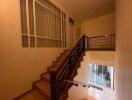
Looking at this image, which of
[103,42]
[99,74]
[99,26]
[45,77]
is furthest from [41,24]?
[99,74]

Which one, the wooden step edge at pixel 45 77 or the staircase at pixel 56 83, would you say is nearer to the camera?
the staircase at pixel 56 83

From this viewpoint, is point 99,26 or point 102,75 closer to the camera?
point 102,75

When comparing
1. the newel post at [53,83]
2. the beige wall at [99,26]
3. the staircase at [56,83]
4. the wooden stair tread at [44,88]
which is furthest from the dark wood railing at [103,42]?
the newel post at [53,83]

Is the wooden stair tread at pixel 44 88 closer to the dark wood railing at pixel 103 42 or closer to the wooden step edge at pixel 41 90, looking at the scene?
the wooden step edge at pixel 41 90

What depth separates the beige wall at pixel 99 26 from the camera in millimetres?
6665

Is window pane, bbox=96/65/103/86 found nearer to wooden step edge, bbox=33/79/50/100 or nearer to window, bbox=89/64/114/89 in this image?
window, bbox=89/64/114/89

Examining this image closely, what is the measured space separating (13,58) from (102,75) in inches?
210

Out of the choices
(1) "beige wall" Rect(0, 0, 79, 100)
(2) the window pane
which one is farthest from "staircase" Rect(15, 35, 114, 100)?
(2) the window pane

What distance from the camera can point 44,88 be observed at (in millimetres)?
3234

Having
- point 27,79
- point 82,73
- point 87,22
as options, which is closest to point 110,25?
point 87,22

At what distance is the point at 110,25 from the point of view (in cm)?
668

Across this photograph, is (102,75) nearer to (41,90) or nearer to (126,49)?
(41,90)

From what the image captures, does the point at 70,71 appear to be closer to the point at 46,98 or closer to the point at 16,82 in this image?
the point at 46,98

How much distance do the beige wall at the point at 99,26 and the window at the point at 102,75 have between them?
2073mm
